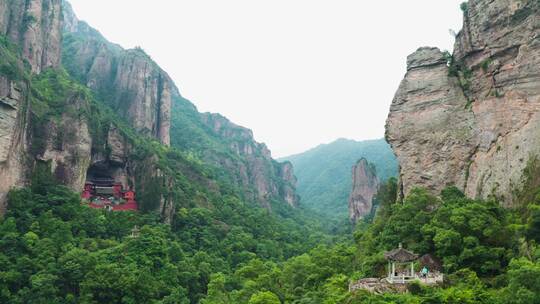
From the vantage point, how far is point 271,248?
67750mm

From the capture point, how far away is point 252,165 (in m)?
Result: 141

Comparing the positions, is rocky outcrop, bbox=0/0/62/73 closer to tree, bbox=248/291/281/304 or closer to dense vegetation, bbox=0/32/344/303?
dense vegetation, bbox=0/32/344/303

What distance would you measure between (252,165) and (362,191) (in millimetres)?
39271

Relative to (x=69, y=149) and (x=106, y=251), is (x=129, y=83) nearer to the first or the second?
(x=69, y=149)

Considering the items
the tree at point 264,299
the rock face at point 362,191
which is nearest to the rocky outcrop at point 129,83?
the rock face at point 362,191

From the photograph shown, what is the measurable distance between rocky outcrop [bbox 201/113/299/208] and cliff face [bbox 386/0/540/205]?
7143 cm

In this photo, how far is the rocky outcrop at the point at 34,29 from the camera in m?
68.2

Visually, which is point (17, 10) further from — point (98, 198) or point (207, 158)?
point (207, 158)

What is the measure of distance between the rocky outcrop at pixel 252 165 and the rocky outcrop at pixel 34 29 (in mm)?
50273

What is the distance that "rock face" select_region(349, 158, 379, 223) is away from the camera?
106 m

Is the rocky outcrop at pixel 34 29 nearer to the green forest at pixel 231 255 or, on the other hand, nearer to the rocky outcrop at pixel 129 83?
the rocky outcrop at pixel 129 83

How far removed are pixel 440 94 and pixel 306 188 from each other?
503 feet

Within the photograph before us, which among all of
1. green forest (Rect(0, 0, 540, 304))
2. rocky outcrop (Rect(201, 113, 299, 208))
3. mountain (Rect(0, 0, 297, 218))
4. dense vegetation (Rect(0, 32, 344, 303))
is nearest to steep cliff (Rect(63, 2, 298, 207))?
rocky outcrop (Rect(201, 113, 299, 208))

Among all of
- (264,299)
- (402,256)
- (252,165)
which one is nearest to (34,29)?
(264,299)
